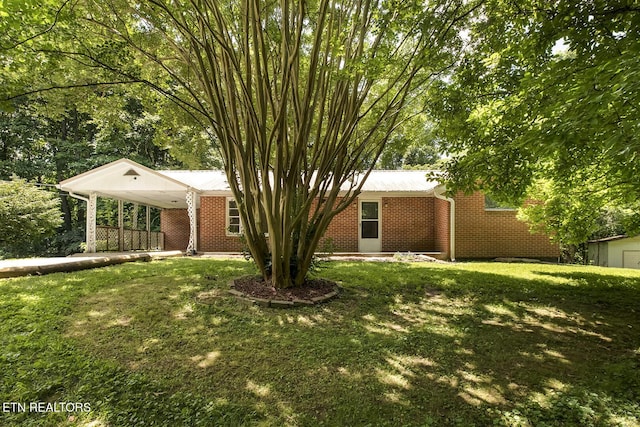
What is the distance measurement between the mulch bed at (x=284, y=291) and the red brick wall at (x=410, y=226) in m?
7.79

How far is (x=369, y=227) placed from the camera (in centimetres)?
1389

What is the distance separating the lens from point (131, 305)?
16.2 ft

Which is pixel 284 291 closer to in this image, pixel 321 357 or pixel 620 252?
pixel 321 357

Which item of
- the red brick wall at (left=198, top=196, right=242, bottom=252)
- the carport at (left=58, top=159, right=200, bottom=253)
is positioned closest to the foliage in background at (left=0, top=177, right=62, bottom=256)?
the carport at (left=58, top=159, right=200, bottom=253)

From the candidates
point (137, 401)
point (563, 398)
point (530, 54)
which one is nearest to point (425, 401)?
point (563, 398)

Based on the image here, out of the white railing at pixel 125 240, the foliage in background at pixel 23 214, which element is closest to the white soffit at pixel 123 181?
the white railing at pixel 125 240

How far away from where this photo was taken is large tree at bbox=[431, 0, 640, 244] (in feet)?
10.5

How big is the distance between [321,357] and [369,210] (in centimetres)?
1068

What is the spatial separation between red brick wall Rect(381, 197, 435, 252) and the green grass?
7472mm

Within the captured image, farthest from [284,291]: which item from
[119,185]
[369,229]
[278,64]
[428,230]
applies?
[119,185]

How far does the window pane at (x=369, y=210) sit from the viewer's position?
13.9 m

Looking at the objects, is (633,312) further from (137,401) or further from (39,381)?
(39,381)

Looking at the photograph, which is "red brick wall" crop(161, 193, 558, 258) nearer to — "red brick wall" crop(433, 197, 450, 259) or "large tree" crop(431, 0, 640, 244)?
"red brick wall" crop(433, 197, 450, 259)

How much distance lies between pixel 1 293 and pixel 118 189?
24.6ft
